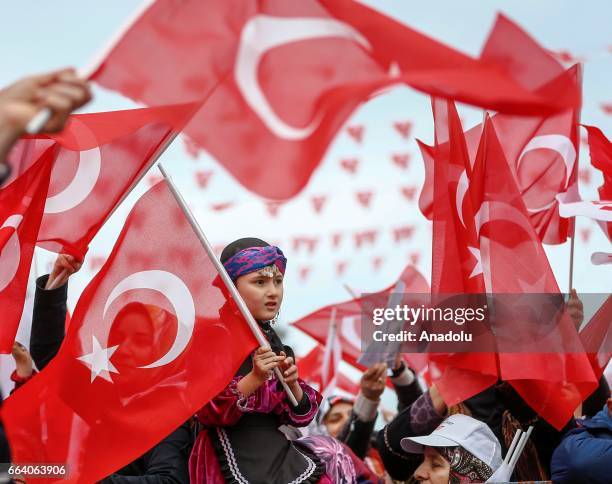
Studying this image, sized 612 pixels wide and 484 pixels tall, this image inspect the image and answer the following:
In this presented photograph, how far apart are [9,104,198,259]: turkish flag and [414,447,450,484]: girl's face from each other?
209 cm

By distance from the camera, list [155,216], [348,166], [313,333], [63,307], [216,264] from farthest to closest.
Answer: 1. [348,166]
2. [313,333]
3. [63,307]
4. [155,216]
5. [216,264]

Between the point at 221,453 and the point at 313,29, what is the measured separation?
2020 millimetres

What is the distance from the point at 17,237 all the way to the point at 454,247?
2266mm

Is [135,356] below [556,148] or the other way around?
below

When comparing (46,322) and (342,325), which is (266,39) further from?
(342,325)

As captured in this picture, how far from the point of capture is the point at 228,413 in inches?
181

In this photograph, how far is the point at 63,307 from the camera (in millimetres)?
5402

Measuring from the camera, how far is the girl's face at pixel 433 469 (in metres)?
5.27

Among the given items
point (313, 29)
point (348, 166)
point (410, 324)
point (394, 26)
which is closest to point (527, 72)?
point (394, 26)

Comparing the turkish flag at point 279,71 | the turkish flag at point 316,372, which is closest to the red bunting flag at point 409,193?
the turkish flag at point 316,372

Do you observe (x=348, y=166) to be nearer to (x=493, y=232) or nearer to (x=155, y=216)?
(x=493, y=232)

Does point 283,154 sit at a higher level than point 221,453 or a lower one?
higher

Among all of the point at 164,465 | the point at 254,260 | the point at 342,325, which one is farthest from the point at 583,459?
the point at 342,325

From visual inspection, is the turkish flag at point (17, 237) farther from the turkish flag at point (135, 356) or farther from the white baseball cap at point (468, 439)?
the white baseball cap at point (468, 439)
